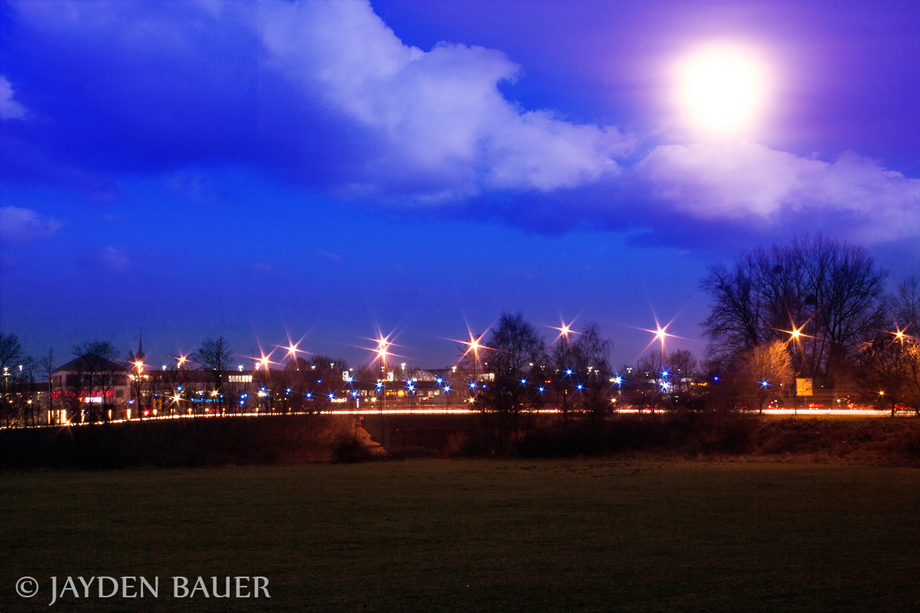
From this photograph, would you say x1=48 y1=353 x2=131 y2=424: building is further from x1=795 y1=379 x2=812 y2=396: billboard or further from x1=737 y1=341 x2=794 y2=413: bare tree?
x1=795 y1=379 x2=812 y2=396: billboard

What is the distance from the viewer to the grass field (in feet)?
32.3

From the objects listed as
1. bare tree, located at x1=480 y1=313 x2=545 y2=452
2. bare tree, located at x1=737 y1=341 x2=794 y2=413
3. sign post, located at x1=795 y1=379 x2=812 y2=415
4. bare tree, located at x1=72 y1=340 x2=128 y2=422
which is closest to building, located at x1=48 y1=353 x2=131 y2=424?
bare tree, located at x1=72 y1=340 x2=128 y2=422

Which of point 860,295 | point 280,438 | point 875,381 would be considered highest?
point 860,295

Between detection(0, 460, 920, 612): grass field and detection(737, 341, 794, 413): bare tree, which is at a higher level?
detection(737, 341, 794, 413): bare tree

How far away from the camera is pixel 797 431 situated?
41594 mm

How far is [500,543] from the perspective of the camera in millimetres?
13883

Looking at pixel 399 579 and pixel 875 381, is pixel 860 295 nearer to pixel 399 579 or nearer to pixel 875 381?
pixel 875 381

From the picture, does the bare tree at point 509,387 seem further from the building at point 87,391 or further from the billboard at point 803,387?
the building at point 87,391

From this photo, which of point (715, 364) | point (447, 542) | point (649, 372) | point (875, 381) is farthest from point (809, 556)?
point (649, 372)

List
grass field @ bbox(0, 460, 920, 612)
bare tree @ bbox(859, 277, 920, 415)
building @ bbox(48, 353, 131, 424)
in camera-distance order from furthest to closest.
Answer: building @ bbox(48, 353, 131, 424) → bare tree @ bbox(859, 277, 920, 415) → grass field @ bbox(0, 460, 920, 612)

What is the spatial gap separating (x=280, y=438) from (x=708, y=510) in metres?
51.2

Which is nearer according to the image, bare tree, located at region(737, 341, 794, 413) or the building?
bare tree, located at region(737, 341, 794, 413)

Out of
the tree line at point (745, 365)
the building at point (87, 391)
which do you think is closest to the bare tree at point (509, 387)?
the tree line at point (745, 365)

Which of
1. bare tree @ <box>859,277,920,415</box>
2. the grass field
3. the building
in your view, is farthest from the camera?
the building
